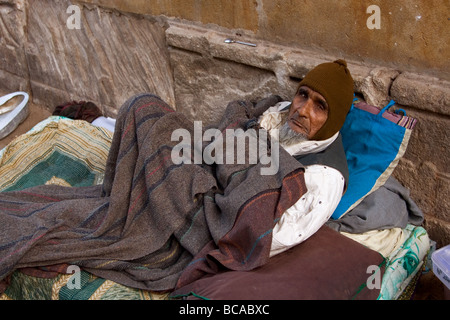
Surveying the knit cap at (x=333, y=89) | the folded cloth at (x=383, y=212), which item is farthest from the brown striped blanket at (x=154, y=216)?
the folded cloth at (x=383, y=212)

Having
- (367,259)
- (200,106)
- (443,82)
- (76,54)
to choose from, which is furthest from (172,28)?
(367,259)

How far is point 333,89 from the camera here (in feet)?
8.60

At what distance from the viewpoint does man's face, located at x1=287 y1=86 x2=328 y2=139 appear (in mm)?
2672

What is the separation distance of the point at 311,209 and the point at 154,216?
835 mm

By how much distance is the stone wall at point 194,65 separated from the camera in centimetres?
280

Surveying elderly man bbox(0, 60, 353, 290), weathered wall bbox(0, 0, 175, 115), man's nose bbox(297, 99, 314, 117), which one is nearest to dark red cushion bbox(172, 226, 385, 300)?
elderly man bbox(0, 60, 353, 290)

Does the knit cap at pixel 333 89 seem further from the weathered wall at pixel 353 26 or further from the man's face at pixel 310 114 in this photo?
the weathered wall at pixel 353 26

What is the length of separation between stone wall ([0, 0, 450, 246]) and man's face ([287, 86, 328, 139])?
37 centimetres

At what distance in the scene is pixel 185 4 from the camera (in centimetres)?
368

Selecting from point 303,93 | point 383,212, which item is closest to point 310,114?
point 303,93

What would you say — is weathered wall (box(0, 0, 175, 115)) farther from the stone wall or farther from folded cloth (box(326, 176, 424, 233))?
folded cloth (box(326, 176, 424, 233))

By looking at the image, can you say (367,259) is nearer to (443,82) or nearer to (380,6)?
(443,82)

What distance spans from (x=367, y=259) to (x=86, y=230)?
58.3 inches

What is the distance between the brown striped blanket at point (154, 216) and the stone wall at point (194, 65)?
650mm
